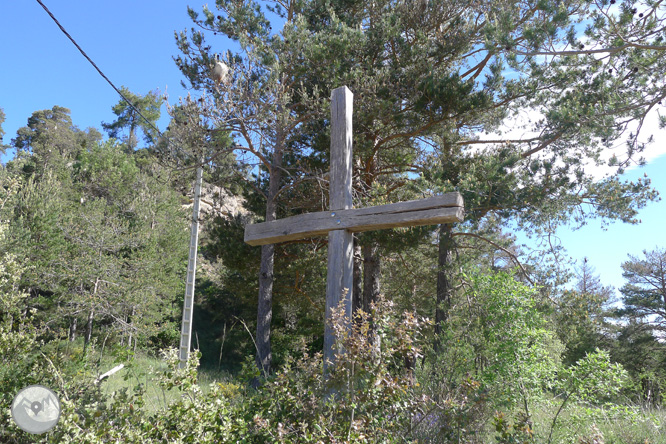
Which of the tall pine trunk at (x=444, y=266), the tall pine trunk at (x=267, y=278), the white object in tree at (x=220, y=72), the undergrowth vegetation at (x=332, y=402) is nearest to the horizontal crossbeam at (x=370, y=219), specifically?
A: the undergrowth vegetation at (x=332, y=402)

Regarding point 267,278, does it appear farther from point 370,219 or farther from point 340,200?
point 370,219

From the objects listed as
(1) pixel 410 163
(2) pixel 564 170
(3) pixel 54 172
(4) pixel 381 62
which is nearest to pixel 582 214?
(2) pixel 564 170

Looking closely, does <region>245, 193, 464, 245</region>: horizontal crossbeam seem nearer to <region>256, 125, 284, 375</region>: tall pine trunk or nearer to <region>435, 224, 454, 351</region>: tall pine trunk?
<region>256, 125, 284, 375</region>: tall pine trunk

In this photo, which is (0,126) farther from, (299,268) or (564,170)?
(564,170)

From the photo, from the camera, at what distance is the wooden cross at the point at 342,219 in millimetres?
4137

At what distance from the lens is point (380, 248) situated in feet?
A: 36.6

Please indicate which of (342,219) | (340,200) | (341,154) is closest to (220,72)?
(341,154)

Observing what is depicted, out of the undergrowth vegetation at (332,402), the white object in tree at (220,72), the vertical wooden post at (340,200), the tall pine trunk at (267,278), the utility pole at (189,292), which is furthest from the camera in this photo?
the tall pine trunk at (267,278)

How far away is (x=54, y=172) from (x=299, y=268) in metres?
13.9

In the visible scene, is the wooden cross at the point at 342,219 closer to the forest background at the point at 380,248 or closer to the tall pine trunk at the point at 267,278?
the forest background at the point at 380,248

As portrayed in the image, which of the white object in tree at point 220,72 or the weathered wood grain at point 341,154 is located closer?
the weathered wood grain at point 341,154

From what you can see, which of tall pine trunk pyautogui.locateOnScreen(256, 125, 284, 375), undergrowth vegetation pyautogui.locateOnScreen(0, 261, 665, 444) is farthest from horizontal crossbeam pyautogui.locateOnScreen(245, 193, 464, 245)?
tall pine trunk pyautogui.locateOnScreen(256, 125, 284, 375)

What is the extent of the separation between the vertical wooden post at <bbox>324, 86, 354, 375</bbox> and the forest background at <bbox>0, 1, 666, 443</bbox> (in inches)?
29.7

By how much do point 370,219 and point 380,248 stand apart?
681 centimetres
